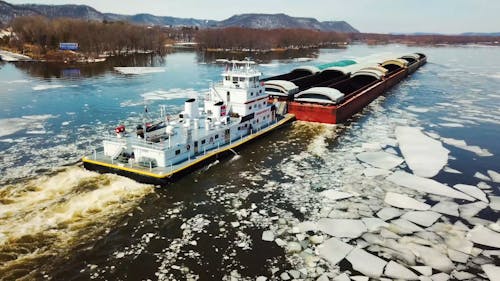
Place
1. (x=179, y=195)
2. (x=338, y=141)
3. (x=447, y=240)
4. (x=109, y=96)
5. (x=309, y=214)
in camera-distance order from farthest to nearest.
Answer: (x=109, y=96) → (x=338, y=141) → (x=179, y=195) → (x=309, y=214) → (x=447, y=240)

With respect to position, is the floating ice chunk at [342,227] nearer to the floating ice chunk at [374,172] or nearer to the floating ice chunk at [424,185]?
the floating ice chunk at [424,185]

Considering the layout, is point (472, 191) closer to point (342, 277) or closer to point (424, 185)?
point (424, 185)

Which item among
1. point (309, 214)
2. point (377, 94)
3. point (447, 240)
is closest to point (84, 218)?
point (309, 214)

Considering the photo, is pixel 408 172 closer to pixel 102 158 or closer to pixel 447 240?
pixel 447 240

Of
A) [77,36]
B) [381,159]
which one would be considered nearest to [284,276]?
[381,159]

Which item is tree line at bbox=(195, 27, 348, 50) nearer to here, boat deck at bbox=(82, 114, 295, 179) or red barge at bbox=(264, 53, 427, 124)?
red barge at bbox=(264, 53, 427, 124)

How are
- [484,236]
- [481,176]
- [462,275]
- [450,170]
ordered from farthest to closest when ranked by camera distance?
[450,170] → [481,176] → [484,236] → [462,275]

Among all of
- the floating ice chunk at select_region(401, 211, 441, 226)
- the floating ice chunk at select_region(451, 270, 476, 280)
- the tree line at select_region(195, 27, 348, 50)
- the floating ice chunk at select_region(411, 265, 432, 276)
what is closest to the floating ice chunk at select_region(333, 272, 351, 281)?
the floating ice chunk at select_region(411, 265, 432, 276)
